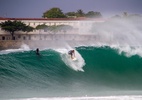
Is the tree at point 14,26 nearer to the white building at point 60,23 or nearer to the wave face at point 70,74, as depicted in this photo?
the white building at point 60,23

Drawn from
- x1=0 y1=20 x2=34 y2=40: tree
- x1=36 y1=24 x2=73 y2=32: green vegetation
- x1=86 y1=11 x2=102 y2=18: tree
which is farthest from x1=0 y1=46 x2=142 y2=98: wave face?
x1=86 y1=11 x2=102 y2=18: tree

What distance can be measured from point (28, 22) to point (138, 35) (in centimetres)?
4866

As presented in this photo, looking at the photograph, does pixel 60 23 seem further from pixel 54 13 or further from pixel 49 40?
pixel 54 13

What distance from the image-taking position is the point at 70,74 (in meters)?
23.2

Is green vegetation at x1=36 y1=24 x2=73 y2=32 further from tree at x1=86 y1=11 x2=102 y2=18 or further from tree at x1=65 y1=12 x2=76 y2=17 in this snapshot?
tree at x1=65 y1=12 x2=76 y2=17

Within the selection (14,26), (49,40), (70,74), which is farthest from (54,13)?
(70,74)

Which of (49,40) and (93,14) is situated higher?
(93,14)

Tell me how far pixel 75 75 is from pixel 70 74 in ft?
0.99

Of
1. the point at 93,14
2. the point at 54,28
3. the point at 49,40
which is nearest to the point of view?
the point at 49,40

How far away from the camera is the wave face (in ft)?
67.3

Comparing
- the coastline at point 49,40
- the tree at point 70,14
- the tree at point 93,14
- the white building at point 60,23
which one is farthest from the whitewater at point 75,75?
the tree at point 70,14

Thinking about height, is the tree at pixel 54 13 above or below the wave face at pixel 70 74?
above

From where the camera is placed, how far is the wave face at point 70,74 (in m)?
20.5

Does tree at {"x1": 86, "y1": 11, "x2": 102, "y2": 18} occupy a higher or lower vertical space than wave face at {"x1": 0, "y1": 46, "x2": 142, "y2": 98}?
higher
